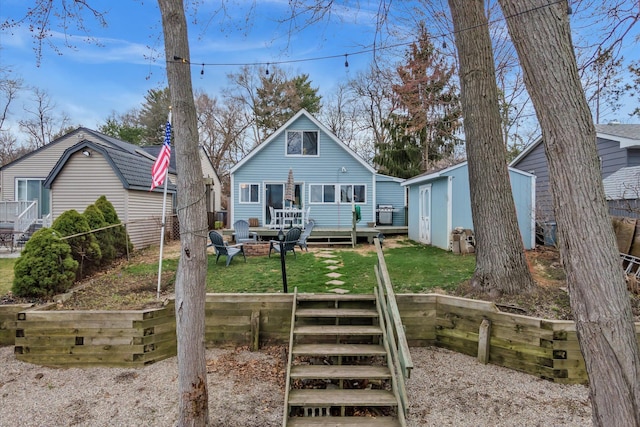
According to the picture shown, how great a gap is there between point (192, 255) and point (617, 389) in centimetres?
286

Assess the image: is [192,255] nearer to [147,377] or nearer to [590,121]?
[147,377]

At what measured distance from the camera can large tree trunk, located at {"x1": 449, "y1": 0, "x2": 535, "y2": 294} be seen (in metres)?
5.05

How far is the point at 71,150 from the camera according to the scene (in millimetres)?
9938

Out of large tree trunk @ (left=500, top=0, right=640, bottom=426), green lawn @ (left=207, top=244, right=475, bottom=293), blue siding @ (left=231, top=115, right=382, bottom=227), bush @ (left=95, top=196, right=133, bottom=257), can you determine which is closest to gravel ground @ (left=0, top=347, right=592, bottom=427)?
large tree trunk @ (left=500, top=0, right=640, bottom=426)

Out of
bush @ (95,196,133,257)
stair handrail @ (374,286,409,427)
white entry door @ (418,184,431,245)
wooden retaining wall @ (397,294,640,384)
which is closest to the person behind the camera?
stair handrail @ (374,286,409,427)

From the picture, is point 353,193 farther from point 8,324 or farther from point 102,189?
point 8,324

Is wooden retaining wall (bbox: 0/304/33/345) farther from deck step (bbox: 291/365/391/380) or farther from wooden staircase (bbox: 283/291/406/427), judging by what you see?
deck step (bbox: 291/365/391/380)

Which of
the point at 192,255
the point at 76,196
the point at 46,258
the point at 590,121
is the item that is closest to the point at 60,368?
the point at 46,258

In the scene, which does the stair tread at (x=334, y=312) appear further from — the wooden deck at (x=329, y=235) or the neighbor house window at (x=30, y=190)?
the neighbor house window at (x=30, y=190)

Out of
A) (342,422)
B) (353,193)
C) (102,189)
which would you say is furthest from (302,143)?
(342,422)

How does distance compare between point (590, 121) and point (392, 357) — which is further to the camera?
point (392, 357)

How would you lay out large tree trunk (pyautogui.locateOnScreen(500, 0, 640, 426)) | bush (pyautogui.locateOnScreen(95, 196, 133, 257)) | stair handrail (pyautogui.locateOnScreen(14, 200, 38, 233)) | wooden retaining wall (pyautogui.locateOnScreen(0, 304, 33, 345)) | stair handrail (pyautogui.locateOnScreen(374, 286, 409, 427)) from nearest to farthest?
large tree trunk (pyautogui.locateOnScreen(500, 0, 640, 426)) < stair handrail (pyautogui.locateOnScreen(374, 286, 409, 427)) < wooden retaining wall (pyautogui.locateOnScreen(0, 304, 33, 345)) < bush (pyautogui.locateOnScreen(95, 196, 133, 257)) < stair handrail (pyautogui.locateOnScreen(14, 200, 38, 233))

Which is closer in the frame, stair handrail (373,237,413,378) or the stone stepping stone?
stair handrail (373,237,413,378)

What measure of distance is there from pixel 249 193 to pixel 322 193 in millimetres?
2974
